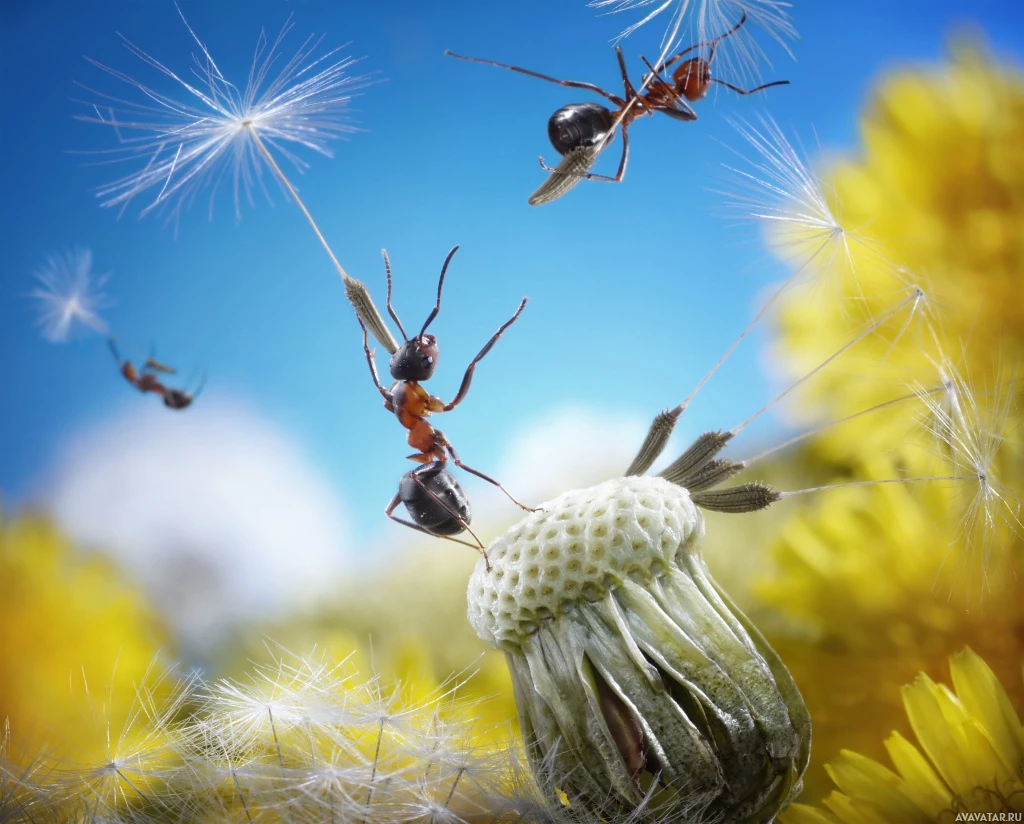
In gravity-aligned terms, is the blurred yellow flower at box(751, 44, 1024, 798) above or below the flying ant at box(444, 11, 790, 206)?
below

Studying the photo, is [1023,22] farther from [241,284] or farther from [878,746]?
[241,284]

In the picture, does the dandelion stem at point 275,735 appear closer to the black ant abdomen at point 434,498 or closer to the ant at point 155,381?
the black ant abdomen at point 434,498

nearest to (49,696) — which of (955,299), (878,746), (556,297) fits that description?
(556,297)

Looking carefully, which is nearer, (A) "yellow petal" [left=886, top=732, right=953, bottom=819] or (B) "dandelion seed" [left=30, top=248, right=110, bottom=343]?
(A) "yellow petal" [left=886, top=732, right=953, bottom=819]

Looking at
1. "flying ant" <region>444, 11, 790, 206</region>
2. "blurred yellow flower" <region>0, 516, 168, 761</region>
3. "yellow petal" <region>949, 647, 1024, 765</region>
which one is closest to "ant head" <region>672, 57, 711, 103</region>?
"flying ant" <region>444, 11, 790, 206</region>

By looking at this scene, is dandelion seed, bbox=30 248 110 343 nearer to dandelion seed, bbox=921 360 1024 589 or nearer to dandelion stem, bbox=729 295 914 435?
dandelion stem, bbox=729 295 914 435
